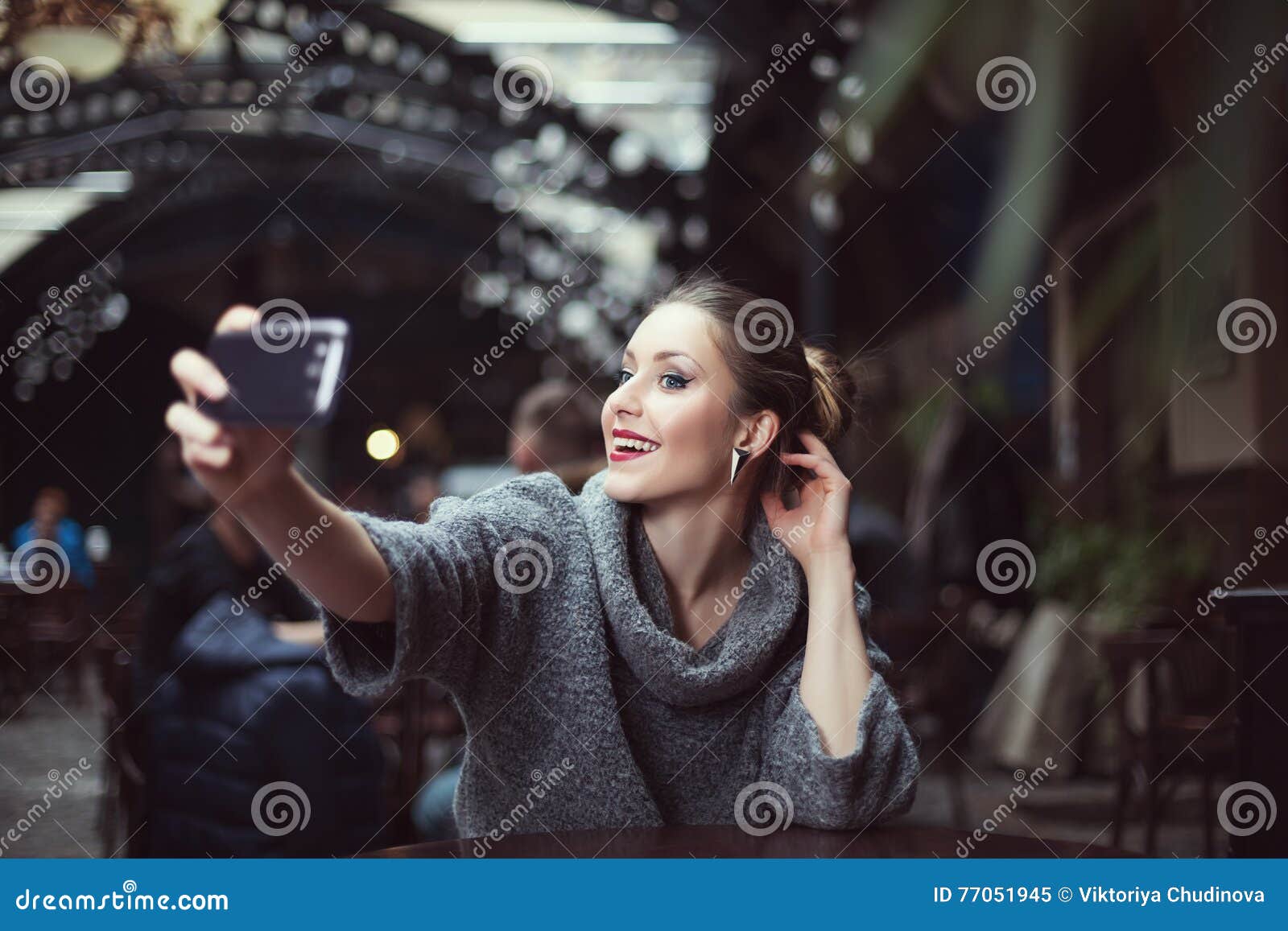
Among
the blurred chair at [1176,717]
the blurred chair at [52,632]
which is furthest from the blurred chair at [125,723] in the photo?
the blurred chair at [52,632]

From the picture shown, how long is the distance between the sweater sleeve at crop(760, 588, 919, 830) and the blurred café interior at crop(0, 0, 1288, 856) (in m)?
0.15

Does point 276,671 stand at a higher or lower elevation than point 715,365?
lower

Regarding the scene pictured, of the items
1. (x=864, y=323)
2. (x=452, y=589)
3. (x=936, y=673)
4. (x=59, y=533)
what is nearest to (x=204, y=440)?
(x=452, y=589)

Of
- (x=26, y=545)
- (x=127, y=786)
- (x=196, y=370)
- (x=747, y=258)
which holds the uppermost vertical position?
(x=747, y=258)

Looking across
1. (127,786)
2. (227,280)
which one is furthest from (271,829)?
(227,280)

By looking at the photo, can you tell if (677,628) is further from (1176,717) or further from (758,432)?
(1176,717)

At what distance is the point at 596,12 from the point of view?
726 centimetres

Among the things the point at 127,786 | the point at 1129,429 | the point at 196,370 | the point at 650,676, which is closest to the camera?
the point at 196,370

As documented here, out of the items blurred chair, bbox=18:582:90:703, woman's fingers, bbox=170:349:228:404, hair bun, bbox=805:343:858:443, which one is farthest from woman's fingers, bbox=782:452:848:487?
blurred chair, bbox=18:582:90:703

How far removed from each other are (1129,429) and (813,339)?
5.00m

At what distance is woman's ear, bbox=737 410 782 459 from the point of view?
5.38 ft

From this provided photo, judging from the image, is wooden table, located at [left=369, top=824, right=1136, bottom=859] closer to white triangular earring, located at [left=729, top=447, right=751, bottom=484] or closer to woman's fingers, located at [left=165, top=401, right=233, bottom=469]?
white triangular earring, located at [left=729, top=447, right=751, bottom=484]

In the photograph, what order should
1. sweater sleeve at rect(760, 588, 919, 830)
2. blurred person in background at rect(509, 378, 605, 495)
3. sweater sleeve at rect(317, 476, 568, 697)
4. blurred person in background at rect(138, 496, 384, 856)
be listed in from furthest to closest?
blurred person in background at rect(509, 378, 605, 495)
blurred person in background at rect(138, 496, 384, 856)
sweater sleeve at rect(760, 588, 919, 830)
sweater sleeve at rect(317, 476, 568, 697)

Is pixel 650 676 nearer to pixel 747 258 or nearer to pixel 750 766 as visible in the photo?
pixel 750 766
